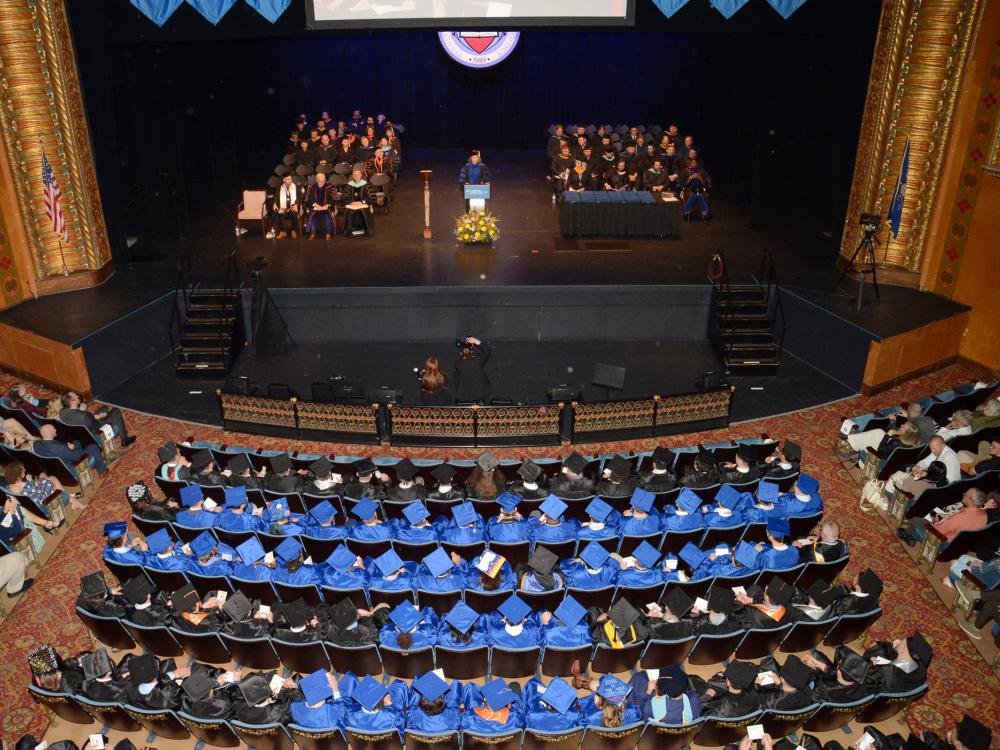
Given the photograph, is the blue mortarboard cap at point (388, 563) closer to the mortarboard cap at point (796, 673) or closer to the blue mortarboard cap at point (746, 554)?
the blue mortarboard cap at point (746, 554)

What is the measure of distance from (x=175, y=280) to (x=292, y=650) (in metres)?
10.5

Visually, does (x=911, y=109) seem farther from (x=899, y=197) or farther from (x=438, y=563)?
(x=438, y=563)

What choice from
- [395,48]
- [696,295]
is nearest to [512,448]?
[696,295]

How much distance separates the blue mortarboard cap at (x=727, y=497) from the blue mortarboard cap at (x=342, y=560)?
183 inches

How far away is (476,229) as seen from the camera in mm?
18734

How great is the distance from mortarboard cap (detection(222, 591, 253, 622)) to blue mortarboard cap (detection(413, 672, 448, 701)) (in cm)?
208

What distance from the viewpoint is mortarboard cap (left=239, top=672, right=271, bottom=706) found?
818 cm

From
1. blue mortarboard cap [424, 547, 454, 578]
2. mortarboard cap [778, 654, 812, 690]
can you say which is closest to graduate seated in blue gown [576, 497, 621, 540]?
blue mortarboard cap [424, 547, 454, 578]

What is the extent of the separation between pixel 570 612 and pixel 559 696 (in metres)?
1.08

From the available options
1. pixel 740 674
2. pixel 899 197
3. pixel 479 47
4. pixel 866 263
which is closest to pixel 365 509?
pixel 740 674

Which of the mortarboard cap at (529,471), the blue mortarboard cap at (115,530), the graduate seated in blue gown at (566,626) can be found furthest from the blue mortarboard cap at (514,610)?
the blue mortarboard cap at (115,530)

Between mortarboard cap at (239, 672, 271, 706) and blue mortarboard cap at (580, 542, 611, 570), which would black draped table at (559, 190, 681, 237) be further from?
mortarboard cap at (239, 672, 271, 706)

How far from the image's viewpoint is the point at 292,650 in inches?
349

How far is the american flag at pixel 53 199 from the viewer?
1570cm
